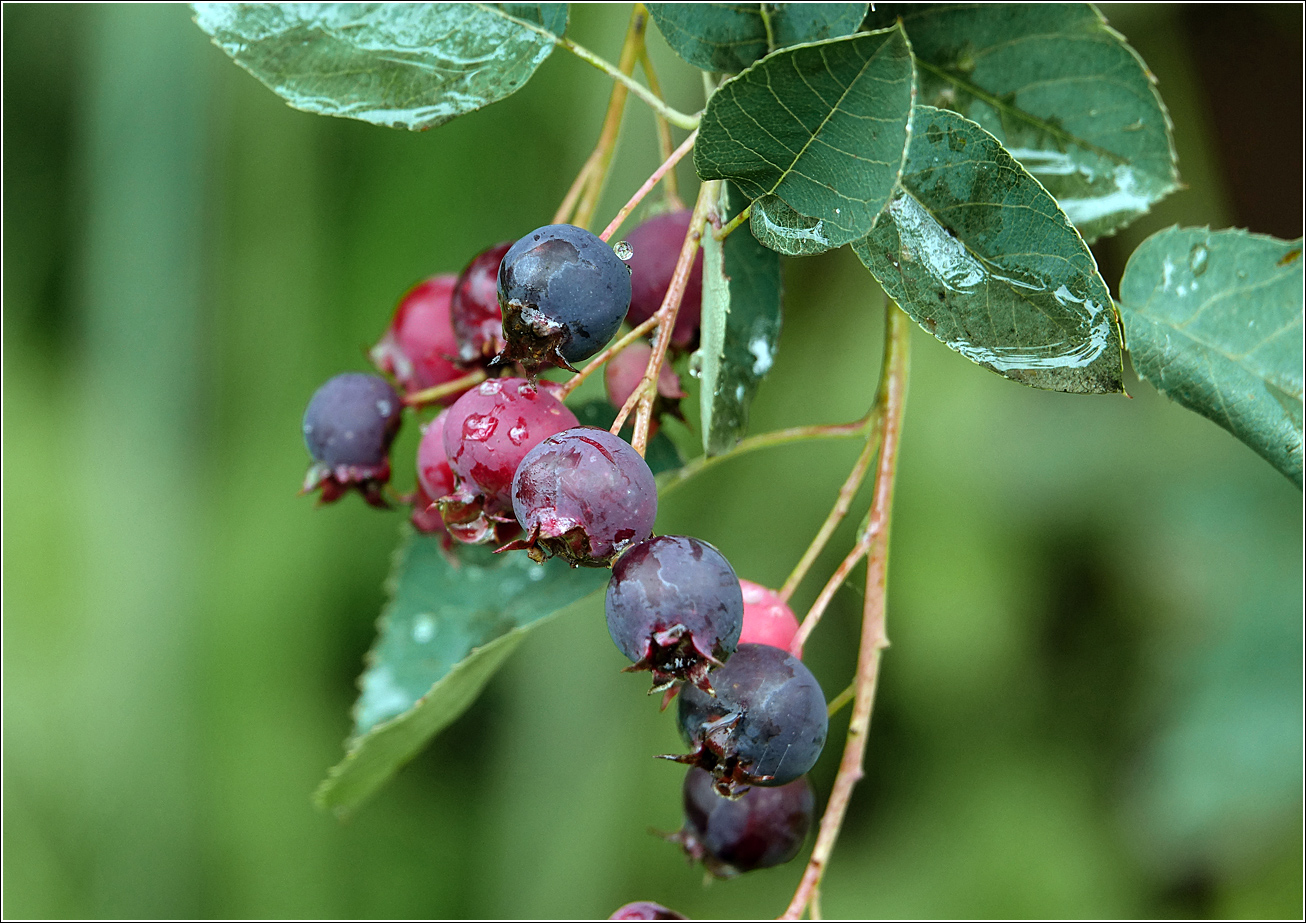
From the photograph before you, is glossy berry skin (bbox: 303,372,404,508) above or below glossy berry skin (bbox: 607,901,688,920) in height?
above

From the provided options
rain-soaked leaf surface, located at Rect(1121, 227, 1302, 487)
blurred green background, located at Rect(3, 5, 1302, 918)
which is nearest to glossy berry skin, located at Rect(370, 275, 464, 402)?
rain-soaked leaf surface, located at Rect(1121, 227, 1302, 487)

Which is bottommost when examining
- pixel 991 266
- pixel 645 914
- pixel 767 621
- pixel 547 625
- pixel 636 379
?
pixel 547 625

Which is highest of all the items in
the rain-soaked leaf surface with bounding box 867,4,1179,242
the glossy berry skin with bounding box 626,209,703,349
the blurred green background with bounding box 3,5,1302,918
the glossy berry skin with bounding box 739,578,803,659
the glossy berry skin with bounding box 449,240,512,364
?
the rain-soaked leaf surface with bounding box 867,4,1179,242

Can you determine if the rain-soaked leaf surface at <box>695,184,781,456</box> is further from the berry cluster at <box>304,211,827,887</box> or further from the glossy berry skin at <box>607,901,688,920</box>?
the glossy berry skin at <box>607,901,688,920</box>

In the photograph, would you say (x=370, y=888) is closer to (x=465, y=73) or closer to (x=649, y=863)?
(x=649, y=863)

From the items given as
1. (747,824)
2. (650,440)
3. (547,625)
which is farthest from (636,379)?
(547,625)

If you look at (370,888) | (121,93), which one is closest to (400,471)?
(370,888)

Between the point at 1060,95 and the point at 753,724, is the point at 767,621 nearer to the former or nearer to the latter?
the point at 753,724

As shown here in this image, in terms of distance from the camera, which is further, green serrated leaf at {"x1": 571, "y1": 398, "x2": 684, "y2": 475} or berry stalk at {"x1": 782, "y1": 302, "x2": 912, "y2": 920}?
green serrated leaf at {"x1": 571, "y1": 398, "x2": 684, "y2": 475}

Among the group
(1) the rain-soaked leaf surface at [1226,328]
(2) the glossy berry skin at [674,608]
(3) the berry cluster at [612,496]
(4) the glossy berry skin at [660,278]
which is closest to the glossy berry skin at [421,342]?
(3) the berry cluster at [612,496]
